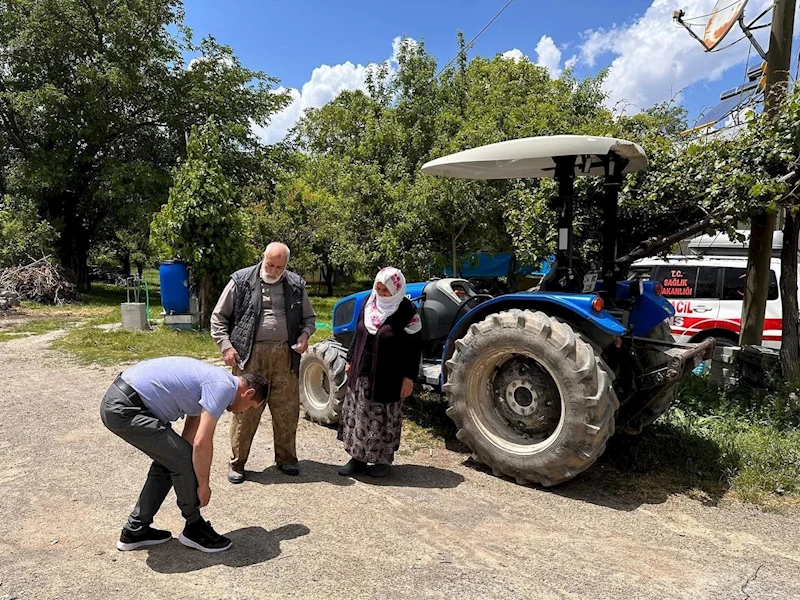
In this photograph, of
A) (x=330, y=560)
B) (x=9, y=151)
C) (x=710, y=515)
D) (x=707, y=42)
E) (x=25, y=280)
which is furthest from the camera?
(x=9, y=151)

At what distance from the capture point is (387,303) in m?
4.47

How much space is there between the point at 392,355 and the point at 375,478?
3.14 feet

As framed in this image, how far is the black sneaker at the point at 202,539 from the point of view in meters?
3.30

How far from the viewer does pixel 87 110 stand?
19.3 metres

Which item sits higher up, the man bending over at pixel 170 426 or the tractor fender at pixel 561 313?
the tractor fender at pixel 561 313

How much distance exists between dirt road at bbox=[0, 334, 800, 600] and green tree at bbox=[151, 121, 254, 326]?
674cm

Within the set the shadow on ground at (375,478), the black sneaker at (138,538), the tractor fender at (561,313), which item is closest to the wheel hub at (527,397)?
the tractor fender at (561,313)

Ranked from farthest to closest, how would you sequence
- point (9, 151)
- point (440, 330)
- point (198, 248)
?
point (9, 151) < point (198, 248) < point (440, 330)

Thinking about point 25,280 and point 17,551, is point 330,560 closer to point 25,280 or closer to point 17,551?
point 17,551

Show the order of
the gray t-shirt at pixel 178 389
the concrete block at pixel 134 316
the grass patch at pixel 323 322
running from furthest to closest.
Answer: the concrete block at pixel 134 316 → the grass patch at pixel 323 322 → the gray t-shirt at pixel 178 389

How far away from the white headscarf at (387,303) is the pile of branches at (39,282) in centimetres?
1579

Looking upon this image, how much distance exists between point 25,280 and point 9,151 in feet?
22.5

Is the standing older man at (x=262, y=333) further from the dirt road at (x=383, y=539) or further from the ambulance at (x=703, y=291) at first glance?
the ambulance at (x=703, y=291)

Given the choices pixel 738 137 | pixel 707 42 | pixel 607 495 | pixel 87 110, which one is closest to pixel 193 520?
pixel 607 495
